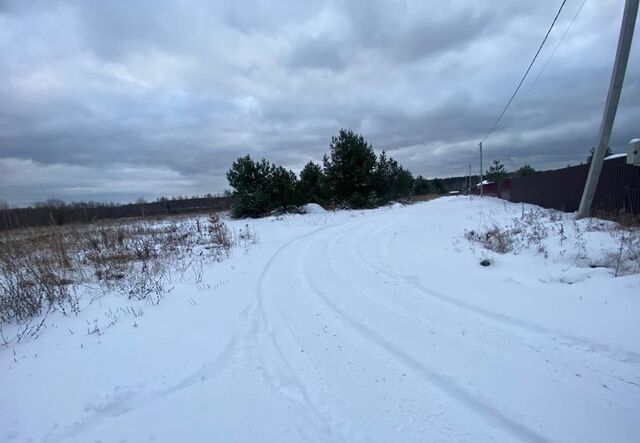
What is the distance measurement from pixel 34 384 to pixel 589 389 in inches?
213

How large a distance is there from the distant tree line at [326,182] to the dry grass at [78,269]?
524 inches

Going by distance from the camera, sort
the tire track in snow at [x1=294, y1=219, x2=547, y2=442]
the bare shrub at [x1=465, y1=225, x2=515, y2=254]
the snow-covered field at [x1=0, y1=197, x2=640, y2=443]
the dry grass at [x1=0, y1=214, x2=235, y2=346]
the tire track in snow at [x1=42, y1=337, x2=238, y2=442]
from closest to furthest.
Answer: the tire track in snow at [x1=294, y1=219, x2=547, y2=442], the snow-covered field at [x1=0, y1=197, x2=640, y2=443], the tire track in snow at [x1=42, y1=337, x2=238, y2=442], the dry grass at [x1=0, y1=214, x2=235, y2=346], the bare shrub at [x1=465, y1=225, x2=515, y2=254]

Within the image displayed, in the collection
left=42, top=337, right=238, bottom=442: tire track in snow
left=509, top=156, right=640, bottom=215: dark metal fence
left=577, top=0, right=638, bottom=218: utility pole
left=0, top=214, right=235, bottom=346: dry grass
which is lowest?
left=42, top=337, right=238, bottom=442: tire track in snow

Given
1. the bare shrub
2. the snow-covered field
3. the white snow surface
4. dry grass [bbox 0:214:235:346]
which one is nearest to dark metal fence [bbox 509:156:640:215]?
the bare shrub

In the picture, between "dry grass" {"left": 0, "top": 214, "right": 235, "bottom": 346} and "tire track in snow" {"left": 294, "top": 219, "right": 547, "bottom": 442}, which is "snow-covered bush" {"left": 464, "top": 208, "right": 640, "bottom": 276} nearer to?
"tire track in snow" {"left": 294, "top": 219, "right": 547, "bottom": 442}

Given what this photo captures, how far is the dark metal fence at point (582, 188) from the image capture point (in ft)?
37.6

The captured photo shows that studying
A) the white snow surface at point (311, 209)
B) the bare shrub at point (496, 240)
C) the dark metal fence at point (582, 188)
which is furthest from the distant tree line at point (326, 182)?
the bare shrub at point (496, 240)

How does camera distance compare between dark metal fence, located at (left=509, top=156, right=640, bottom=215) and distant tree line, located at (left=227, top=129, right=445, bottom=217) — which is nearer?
dark metal fence, located at (left=509, top=156, right=640, bottom=215)

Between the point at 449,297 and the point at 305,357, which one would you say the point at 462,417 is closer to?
the point at 305,357

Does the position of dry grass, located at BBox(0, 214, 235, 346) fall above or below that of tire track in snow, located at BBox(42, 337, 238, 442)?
above

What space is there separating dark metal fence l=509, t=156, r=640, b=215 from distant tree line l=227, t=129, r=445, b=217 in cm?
1319

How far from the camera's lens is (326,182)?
33.1 m

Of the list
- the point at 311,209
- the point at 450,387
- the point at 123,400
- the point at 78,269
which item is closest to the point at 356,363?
the point at 450,387

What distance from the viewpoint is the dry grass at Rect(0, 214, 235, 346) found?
5.84 metres
